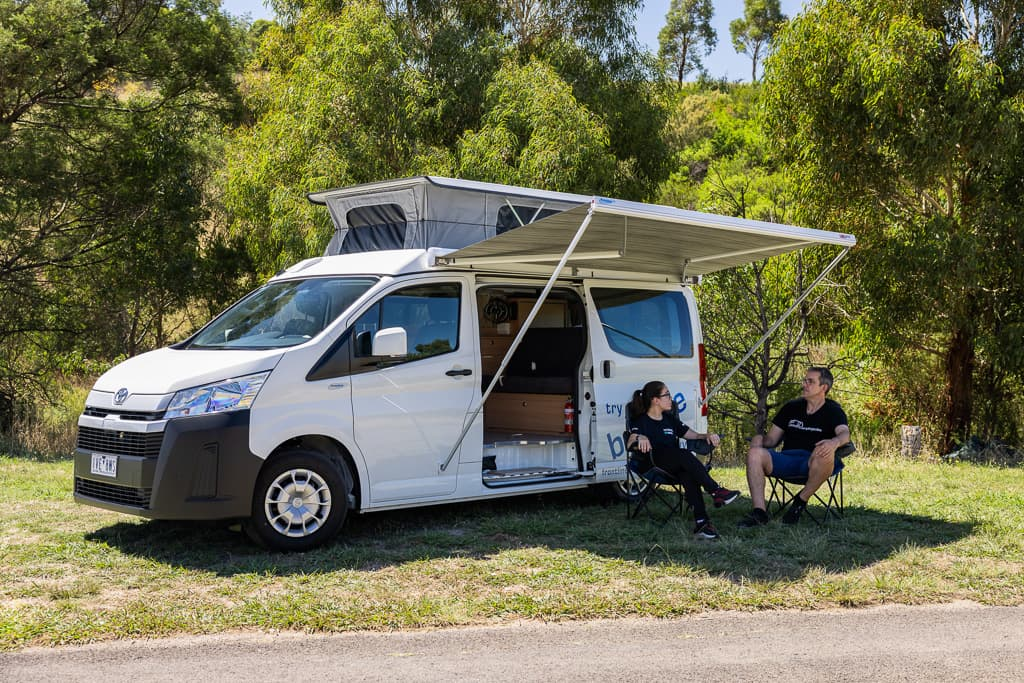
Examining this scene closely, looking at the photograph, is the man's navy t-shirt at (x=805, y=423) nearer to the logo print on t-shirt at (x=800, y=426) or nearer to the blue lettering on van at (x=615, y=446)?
the logo print on t-shirt at (x=800, y=426)

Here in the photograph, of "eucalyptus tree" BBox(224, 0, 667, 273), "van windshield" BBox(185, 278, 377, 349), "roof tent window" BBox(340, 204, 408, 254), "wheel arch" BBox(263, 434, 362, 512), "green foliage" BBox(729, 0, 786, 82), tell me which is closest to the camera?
"wheel arch" BBox(263, 434, 362, 512)

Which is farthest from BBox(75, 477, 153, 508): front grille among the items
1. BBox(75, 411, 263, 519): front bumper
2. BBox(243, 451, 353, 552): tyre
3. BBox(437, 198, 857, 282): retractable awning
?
BBox(437, 198, 857, 282): retractable awning

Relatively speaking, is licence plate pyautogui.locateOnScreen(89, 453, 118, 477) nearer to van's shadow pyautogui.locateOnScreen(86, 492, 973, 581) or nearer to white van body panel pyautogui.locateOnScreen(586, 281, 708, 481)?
van's shadow pyautogui.locateOnScreen(86, 492, 973, 581)

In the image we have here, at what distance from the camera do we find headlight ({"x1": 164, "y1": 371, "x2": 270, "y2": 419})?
634 centimetres

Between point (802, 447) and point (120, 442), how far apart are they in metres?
4.92

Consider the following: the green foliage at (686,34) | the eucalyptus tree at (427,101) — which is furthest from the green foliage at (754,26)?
the eucalyptus tree at (427,101)

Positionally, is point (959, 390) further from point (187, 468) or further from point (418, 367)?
point (187, 468)

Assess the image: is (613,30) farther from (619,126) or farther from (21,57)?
(21,57)

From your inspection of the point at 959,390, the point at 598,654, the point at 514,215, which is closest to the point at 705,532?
the point at 598,654

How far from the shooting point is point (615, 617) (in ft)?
17.8

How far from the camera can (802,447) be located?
25.8 feet

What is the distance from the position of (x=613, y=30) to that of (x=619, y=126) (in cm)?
175

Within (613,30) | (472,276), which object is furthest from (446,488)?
(613,30)

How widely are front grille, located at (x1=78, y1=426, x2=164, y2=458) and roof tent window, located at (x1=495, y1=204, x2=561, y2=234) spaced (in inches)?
124
